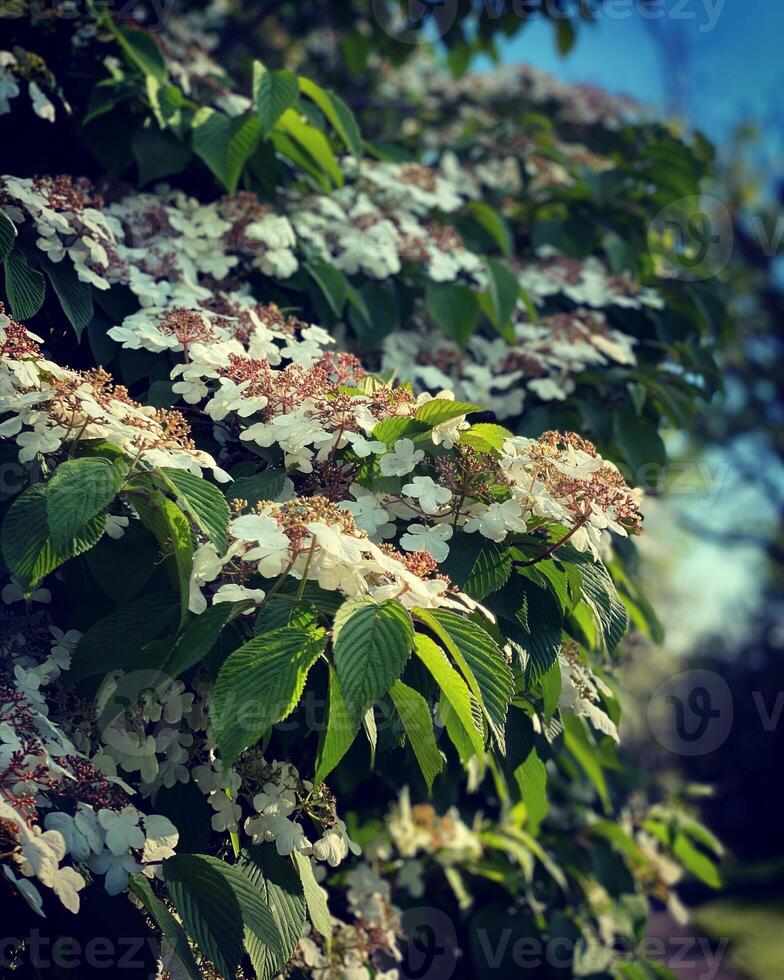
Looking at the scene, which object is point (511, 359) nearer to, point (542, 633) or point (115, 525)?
point (542, 633)

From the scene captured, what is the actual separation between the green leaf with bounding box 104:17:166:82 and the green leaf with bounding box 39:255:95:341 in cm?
64

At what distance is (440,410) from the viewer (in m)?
1.55

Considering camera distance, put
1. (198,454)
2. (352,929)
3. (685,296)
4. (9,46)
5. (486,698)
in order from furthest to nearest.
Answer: (685,296) → (9,46) → (352,929) → (198,454) → (486,698)

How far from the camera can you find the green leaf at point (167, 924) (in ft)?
4.43

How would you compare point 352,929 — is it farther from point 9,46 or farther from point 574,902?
point 9,46

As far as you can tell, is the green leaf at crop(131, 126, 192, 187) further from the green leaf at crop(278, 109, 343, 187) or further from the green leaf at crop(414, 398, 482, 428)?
the green leaf at crop(414, 398, 482, 428)

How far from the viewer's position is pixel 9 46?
2.47 metres

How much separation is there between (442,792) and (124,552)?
1.13m

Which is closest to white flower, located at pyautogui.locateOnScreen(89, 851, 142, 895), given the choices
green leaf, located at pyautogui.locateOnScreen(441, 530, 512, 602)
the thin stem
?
green leaf, located at pyautogui.locateOnScreen(441, 530, 512, 602)

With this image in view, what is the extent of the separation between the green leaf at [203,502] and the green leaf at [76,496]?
0.07 meters

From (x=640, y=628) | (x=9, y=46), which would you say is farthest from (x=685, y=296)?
(x=9, y=46)

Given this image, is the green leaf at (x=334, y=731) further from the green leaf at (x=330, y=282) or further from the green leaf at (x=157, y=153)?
the green leaf at (x=157, y=153)

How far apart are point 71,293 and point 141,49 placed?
32.0 inches

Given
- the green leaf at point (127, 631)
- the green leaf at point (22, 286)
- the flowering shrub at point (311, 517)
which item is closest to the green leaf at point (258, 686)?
the flowering shrub at point (311, 517)
